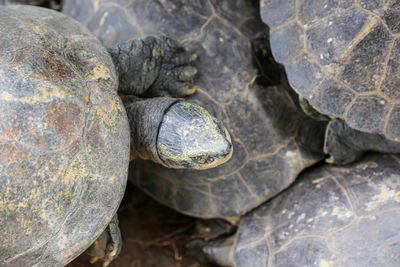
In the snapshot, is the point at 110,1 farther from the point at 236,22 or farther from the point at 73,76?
the point at 73,76

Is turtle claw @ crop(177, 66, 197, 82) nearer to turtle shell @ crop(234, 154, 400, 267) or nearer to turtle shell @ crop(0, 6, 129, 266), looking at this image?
turtle shell @ crop(0, 6, 129, 266)

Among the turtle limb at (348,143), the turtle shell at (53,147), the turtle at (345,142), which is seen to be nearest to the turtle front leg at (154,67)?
the turtle shell at (53,147)

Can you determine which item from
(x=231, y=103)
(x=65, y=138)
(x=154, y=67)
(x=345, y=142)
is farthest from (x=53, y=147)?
(x=345, y=142)

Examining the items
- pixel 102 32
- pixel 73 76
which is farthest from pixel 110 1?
pixel 73 76

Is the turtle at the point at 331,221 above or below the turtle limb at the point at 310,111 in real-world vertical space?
below

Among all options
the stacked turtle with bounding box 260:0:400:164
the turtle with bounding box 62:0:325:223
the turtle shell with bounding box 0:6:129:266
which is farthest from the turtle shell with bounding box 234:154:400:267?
the turtle shell with bounding box 0:6:129:266

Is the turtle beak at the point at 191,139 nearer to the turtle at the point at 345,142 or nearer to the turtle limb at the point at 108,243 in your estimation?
the turtle limb at the point at 108,243
